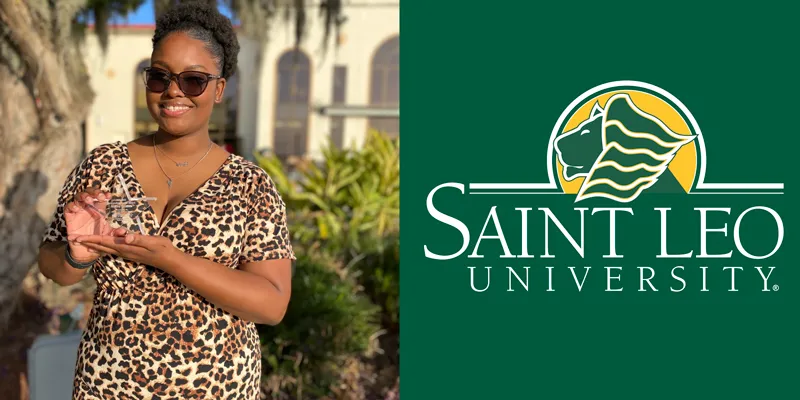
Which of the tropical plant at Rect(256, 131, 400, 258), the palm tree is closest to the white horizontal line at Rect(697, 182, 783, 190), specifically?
the tropical plant at Rect(256, 131, 400, 258)

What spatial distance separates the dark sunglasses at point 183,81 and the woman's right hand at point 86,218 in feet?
0.98

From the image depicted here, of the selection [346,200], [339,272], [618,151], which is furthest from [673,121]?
[346,200]

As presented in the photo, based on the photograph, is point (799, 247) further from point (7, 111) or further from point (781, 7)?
point (7, 111)

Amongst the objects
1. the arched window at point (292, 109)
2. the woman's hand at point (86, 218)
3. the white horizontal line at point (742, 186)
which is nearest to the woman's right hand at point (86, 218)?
the woman's hand at point (86, 218)

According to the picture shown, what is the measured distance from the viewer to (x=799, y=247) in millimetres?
2365

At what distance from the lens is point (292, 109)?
85.4 feet

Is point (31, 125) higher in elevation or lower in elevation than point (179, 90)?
higher

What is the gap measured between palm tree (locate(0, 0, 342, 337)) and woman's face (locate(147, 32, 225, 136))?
3136 mm

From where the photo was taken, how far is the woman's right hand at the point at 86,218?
1.59 metres

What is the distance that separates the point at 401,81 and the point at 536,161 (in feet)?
1.64

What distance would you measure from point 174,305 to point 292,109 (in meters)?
24.7

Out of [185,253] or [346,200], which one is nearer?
[185,253]

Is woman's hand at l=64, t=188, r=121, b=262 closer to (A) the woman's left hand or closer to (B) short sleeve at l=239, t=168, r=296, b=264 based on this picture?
(A) the woman's left hand

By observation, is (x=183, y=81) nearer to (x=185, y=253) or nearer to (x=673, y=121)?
(x=185, y=253)
